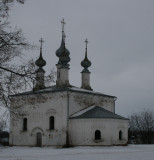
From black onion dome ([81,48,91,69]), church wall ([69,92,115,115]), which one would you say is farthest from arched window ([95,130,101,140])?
black onion dome ([81,48,91,69])

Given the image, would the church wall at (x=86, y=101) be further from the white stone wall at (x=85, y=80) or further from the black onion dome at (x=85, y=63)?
the black onion dome at (x=85, y=63)

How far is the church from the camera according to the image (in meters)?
33.1

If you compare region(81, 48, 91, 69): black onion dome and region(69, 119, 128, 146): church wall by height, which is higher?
region(81, 48, 91, 69): black onion dome

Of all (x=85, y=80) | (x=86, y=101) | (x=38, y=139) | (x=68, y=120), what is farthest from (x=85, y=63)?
(x=38, y=139)

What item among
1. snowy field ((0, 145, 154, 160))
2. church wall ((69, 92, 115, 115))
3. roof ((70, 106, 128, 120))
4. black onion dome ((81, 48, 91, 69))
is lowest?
snowy field ((0, 145, 154, 160))

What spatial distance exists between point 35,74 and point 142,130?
56431 mm

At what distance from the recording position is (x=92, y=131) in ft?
108

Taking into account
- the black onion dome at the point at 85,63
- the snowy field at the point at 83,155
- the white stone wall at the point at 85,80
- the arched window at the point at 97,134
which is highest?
the black onion dome at the point at 85,63

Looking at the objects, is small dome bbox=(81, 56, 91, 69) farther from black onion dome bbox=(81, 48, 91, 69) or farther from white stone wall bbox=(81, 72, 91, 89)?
white stone wall bbox=(81, 72, 91, 89)

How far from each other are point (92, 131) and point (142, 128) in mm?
36238

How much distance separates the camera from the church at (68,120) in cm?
3312

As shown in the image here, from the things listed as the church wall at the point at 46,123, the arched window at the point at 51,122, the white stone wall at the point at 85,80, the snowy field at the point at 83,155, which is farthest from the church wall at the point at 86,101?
the snowy field at the point at 83,155

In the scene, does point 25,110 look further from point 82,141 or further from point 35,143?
point 82,141

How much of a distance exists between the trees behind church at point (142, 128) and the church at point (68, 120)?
23.7 meters
